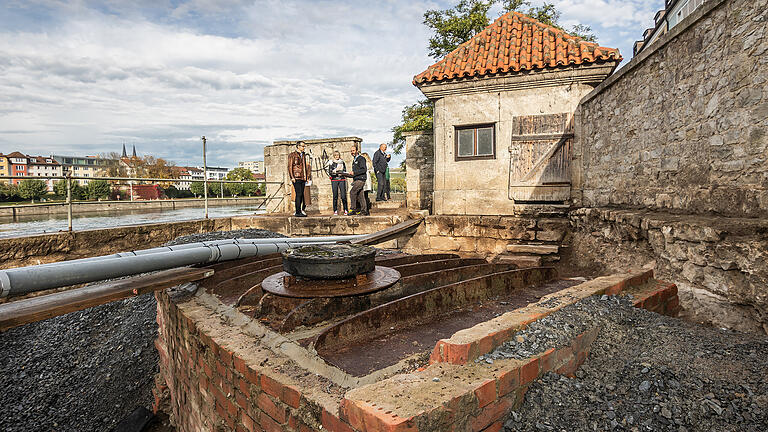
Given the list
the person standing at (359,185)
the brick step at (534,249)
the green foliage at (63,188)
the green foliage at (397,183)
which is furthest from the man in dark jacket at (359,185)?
the green foliage at (397,183)

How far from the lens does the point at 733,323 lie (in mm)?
2957

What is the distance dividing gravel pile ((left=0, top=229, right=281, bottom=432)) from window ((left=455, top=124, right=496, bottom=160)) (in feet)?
22.2

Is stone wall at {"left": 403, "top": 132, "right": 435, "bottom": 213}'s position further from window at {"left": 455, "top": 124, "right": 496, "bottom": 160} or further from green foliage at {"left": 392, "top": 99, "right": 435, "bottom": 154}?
Answer: green foliage at {"left": 392, "top": 99, "right": 435, "bottom": 154}

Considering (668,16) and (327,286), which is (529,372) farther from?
(668,16)

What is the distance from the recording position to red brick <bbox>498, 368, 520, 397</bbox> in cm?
184

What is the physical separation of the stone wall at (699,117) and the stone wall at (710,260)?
0.27 m

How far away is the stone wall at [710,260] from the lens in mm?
2746

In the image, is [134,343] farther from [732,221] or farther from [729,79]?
[729,79]

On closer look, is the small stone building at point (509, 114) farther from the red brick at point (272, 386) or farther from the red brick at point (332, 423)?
the red brick at point (332, 423)

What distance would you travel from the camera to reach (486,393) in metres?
1.77

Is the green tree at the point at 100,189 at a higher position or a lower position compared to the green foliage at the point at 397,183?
lower

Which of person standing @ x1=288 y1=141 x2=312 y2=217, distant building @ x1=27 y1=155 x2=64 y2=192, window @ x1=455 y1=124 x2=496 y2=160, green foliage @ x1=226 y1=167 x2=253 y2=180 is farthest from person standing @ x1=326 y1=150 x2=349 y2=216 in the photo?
distant building @ x1=27 y1=155 x2=64 y2=192

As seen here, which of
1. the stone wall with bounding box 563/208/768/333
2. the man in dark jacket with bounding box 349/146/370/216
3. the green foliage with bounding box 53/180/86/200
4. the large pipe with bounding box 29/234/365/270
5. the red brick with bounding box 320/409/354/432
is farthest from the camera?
the man in dark jacket with bounding box 349/146/370/216

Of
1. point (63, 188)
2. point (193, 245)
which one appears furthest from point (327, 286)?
point (63, 188)
